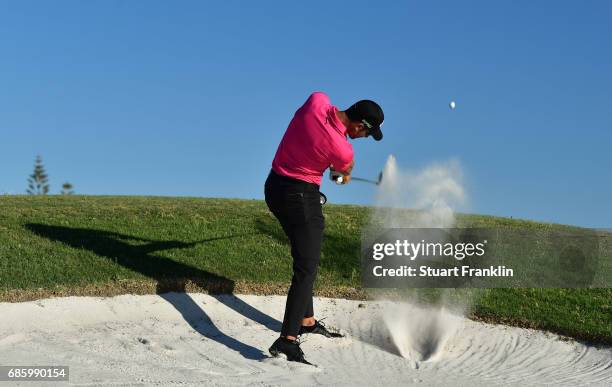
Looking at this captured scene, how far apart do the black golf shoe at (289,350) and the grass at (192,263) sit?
3062 millimetres

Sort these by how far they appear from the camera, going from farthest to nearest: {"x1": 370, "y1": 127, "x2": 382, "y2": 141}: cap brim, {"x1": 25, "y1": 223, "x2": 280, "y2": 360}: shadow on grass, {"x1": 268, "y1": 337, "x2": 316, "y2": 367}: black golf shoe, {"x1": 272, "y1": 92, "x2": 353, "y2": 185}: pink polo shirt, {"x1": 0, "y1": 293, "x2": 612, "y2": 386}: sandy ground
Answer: {"x1": 25, "y1": 223, "x2": 280, "y2": 360}: shadow on grass, {"x1": 268, "y1": 337, "x2": 316, "y2": 367}: black golf shoe, {"x1": 370, "y1": 127, "x2": 382, "y2": 141}: cap brim, {"x1": 0, "y1": 293, "x2": 612, "y2": 386}: sandy ground, {"x1": 272, "y1": 92, "x2": 353, "y2": 185}: pink polo shirt

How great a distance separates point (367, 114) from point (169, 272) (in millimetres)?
5144

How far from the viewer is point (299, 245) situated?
7.74 meters

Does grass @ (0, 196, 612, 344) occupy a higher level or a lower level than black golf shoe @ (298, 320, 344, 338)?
higher

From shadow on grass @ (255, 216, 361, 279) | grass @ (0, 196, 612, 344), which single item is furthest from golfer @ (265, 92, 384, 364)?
shadow on grass @ (255, 216, 361, 279)

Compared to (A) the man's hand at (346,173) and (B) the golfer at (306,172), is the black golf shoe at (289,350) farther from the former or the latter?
(A) the man's hand at (346,173)

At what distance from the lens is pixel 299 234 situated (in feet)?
25.4

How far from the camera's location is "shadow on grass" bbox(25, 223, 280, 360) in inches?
370

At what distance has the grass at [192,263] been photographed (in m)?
10.5

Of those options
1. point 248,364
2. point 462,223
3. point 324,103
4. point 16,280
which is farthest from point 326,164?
point 462,223

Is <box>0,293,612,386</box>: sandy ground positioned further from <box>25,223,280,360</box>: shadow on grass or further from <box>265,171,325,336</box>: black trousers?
<box>265,171,325,336</box>: black trousers

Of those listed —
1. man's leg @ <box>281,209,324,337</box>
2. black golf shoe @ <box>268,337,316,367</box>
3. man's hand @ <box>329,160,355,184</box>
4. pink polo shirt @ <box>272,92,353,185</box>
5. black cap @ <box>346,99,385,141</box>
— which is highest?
black cap @ <box>346,99,385,141</box>

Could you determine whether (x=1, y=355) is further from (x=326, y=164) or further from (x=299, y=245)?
(x=326, y=164)

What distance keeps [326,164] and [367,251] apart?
6320 mm
